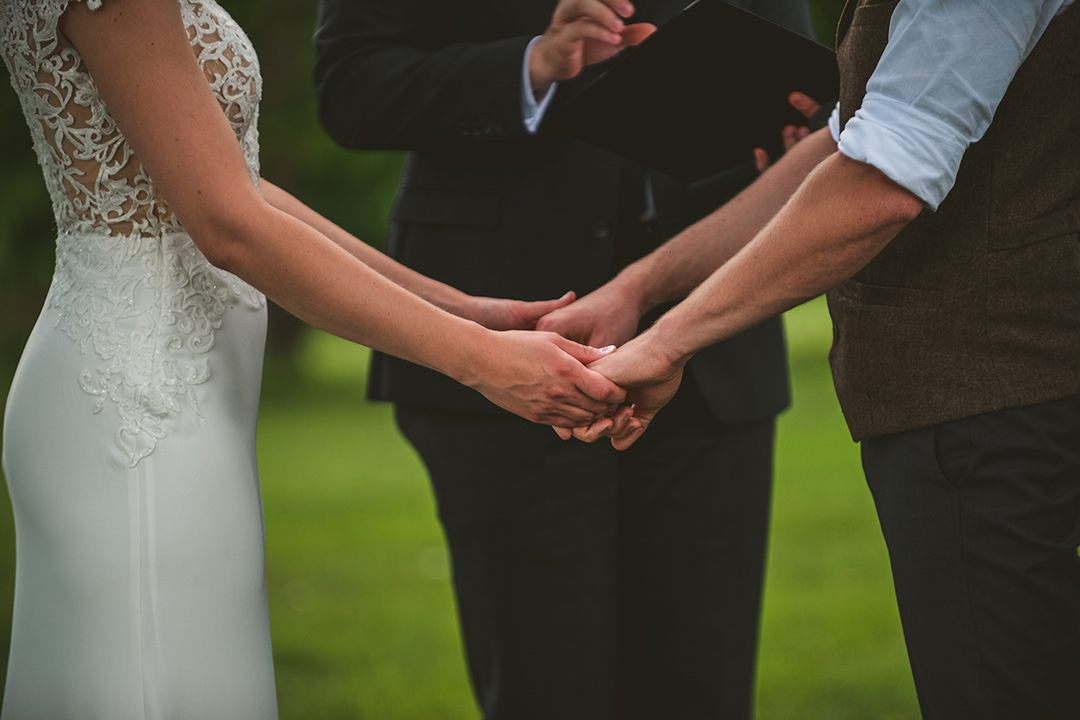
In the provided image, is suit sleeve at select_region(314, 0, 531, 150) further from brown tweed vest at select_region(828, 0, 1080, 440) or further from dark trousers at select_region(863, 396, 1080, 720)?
dark trousers at select_region(863, 396, 1080, 720)

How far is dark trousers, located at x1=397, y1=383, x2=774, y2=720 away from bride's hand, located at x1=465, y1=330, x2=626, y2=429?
240mm

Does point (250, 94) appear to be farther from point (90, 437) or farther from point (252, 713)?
point (252, 713)

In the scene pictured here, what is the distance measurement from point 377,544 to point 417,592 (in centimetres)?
111

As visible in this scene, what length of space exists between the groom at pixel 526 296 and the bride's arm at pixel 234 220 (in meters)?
0.36

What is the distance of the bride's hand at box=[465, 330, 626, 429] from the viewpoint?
2256 millimetres

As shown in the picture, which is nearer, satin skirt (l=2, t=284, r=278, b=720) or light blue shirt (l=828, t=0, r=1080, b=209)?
light blue shirt (l=828, t=0, r=1080, b=209)

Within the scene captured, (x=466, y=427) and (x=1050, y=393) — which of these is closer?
(x=1050, y=393)

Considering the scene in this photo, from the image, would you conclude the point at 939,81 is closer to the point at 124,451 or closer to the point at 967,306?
the point at 967,306

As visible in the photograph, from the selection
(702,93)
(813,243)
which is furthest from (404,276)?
(813,243)

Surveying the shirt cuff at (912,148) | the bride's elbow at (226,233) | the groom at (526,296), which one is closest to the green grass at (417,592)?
the groom at (526,296)

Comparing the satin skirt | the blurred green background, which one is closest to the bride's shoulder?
the satin skirt

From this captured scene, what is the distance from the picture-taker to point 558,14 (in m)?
2.45

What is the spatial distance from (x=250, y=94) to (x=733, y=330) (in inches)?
41.9

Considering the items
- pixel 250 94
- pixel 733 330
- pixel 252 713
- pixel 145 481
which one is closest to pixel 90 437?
pixel 145 481
